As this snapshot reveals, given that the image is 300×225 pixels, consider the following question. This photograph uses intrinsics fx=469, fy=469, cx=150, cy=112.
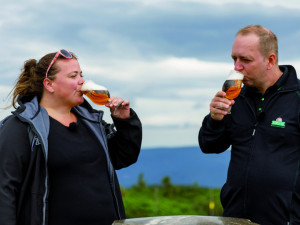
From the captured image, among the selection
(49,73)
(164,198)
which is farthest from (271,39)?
(164,198)

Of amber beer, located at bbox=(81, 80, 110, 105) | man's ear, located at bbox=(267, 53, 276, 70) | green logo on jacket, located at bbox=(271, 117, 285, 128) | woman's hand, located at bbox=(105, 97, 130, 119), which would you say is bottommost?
green logo on jacket, located at bbox=(271, 117, 285, 128)

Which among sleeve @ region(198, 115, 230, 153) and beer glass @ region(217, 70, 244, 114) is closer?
beer glass @ region(217, 70, 244, 114)

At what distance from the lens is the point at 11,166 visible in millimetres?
4121

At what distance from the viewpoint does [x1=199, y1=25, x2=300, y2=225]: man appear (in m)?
4.32

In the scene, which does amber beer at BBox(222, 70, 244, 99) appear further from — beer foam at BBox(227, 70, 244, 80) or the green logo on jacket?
the green logo on jacket

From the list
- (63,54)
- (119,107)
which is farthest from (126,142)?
(63,54)

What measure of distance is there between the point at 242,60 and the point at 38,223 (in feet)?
8.01

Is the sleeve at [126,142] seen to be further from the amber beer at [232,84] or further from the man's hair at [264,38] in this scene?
the man's hair at [264,38]

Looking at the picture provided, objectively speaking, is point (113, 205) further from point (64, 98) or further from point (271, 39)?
point (271, 39)

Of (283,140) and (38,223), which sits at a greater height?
(283,140)

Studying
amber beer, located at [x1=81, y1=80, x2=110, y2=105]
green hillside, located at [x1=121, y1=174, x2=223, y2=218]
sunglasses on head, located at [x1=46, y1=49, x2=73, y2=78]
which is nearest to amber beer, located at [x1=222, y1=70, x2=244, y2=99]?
amber beer, located at [x1=81, y1=80, x2=110, y2=105]

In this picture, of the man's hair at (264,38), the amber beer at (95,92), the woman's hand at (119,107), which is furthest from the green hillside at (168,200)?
the man's hair at (264,38)

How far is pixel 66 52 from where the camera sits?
4.67m

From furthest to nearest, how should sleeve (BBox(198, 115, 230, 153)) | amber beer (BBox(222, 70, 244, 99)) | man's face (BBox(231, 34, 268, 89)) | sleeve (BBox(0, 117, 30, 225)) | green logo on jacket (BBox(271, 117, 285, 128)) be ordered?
sleeve (BBox(198, 115, 230, 153))
man's face (BBox(231, 34, 268, 89))
green logo on jacket (BBox(271, 117, 285, 128))
amber beer (BBox(222, 70, 244, 99))
sleeve (BBox(0, 117, 30, 225))
